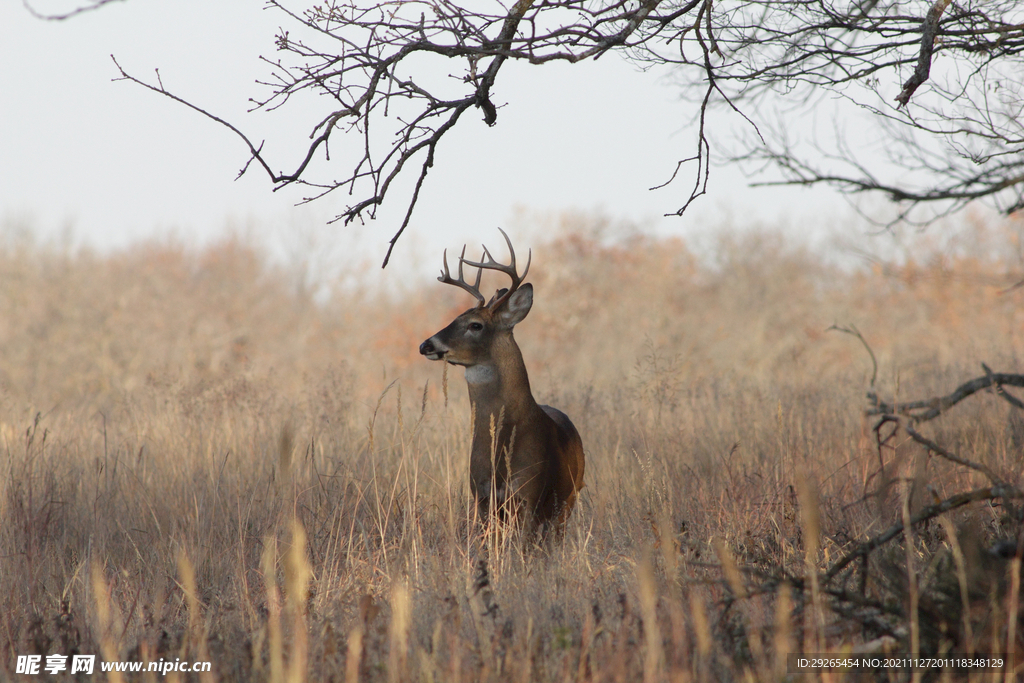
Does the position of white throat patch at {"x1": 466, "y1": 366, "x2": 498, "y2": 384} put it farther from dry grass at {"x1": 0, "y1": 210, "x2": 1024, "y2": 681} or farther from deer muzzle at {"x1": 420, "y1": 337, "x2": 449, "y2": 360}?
dry grass at {"x1": 0, "y1": 210, "x2": 1024, "y2": 681}

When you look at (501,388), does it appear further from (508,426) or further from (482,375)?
(508,426)

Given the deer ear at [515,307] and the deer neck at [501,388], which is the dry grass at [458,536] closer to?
the deer neck at [501,388]

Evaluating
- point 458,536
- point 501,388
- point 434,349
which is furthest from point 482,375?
point 458,536

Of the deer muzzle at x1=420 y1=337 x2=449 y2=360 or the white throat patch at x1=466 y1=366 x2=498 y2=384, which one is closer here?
the deer muzzle at x1=420 y1=337 x2=449 y2=360

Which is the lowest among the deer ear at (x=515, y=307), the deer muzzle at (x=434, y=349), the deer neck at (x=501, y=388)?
the deer neck at (x=501, y=388)

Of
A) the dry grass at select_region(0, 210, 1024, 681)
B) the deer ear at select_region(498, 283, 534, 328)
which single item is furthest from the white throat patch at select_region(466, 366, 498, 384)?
the dry grass at select_region(0, 210, 1024, 681)

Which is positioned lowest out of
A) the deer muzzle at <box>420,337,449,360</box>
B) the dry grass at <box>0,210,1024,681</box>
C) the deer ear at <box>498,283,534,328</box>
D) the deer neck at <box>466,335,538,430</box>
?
the dry grass at <box>0,210,1024,681</box>

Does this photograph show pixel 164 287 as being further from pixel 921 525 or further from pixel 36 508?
pixel 921 525

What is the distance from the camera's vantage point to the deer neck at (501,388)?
532 centimetres

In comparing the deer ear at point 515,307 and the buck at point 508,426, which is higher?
the deer ear at point 515,307

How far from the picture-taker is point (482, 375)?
214 inches

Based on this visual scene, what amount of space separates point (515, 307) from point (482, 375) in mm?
515

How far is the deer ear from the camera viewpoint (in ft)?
18.5

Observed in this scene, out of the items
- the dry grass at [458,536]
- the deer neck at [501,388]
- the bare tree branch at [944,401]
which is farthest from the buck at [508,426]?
the bare tree branch at [944,401]
